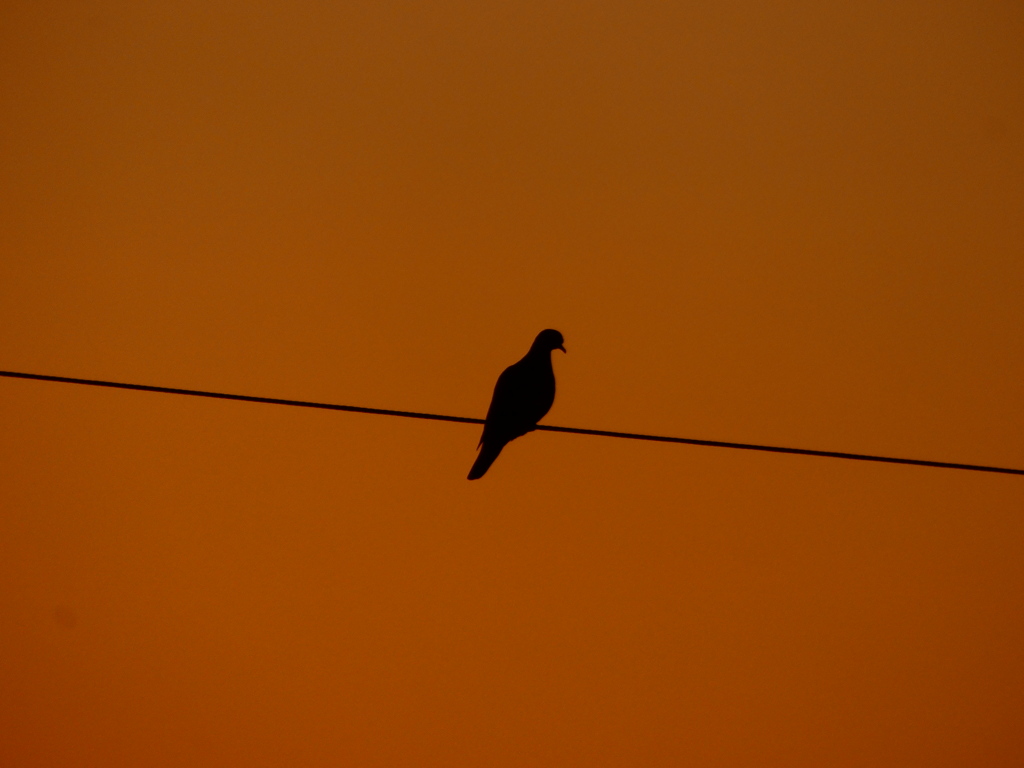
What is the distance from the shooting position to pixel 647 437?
45.1 inches

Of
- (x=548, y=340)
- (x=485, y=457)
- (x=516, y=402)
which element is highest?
(x=548, y=340)

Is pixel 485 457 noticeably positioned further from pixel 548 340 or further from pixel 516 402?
pixel 548 340

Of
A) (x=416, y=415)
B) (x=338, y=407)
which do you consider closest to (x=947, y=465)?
(x=416, y=415)

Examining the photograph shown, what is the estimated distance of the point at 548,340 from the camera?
4.87 feet

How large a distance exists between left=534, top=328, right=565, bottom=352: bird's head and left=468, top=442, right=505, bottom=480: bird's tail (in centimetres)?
20

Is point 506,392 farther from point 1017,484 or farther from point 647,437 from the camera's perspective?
point 1017,484

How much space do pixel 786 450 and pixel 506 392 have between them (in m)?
0.51

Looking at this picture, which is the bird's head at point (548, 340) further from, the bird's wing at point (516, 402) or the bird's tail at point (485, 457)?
the bird's tail at point (485, 457)

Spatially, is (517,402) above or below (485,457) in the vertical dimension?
above

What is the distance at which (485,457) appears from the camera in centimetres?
141

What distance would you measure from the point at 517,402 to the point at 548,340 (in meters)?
0.15

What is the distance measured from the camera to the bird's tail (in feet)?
4.63

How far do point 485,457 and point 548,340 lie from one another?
261 mm

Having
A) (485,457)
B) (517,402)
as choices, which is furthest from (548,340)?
(485,457)
